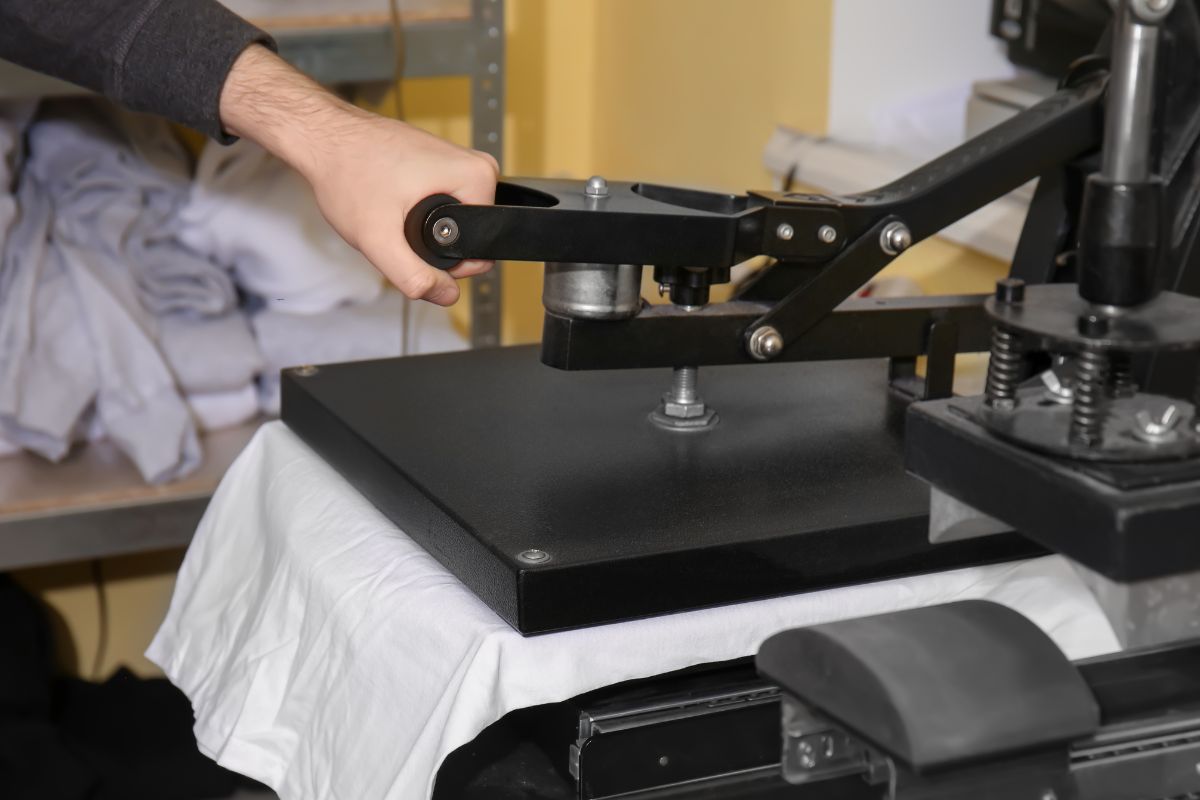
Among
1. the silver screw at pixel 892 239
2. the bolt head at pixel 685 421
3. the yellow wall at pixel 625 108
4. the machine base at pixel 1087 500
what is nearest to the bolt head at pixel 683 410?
the bolt head at pixel 685 421

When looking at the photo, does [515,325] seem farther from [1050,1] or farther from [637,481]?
[637,481]

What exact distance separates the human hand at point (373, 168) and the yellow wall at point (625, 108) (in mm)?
681

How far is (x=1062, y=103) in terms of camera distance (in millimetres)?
777

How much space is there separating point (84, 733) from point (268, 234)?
0.57m

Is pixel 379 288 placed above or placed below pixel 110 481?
above

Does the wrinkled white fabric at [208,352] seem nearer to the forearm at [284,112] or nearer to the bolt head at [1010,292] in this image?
the forearm at [284,112]

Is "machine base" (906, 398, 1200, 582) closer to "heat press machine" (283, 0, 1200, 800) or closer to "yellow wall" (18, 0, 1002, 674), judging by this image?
"heat press machine" (283, 0, 1200, 800)

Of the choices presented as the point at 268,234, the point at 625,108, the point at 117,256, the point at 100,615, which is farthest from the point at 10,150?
the point at 625,108

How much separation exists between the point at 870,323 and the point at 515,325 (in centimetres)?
115

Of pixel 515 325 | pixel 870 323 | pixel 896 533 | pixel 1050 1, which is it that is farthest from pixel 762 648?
pixel 515 325

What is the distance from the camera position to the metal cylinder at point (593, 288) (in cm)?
70

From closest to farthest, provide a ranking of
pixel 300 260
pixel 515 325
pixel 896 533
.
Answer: pixel 896 533, pixel 300 260, pixel 515 325

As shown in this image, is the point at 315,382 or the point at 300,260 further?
the point at 300,260

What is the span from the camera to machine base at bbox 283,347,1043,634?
628 mm
